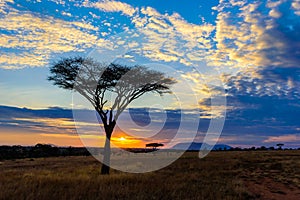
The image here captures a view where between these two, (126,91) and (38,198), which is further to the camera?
(126,91)

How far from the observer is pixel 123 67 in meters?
27.8

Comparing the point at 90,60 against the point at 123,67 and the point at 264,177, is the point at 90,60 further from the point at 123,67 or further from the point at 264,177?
the point at 264,177

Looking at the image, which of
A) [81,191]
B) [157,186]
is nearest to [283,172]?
[157,186]

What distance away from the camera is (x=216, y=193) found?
15000mm

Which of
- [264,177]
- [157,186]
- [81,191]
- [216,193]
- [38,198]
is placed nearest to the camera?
[38,198]

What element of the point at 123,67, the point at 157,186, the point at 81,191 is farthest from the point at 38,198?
the point at 123,67

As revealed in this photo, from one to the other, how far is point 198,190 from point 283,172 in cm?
1346

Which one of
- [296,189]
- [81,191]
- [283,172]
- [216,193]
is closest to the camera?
[81,191]

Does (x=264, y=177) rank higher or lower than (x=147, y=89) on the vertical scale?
lower

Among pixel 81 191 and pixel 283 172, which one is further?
pixel 283 172

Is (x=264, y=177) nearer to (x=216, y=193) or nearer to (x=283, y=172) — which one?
(x=283, y=172)

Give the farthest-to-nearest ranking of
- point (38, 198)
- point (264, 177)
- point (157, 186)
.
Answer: point (264, 177)
point (157, 186)
point (38, 198)

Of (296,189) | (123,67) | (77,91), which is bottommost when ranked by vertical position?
(296,189)

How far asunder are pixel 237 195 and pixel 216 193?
4.11ft
